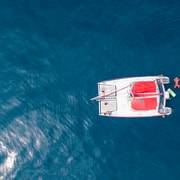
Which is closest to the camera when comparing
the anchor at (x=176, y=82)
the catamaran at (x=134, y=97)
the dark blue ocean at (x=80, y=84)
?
the dark blue ocean at (x=80, y=84)

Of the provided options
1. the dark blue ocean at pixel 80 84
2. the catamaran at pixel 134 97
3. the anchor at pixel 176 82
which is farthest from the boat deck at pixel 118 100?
the anchor at pixel 176 82

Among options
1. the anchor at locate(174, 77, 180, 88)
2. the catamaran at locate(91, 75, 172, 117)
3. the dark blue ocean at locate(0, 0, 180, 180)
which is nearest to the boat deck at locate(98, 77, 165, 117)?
the catamaran at locate(91, 75, 172, 117)

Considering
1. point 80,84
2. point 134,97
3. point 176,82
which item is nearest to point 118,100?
point 134,97

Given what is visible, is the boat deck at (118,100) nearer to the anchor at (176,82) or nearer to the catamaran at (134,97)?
the catamaran at (134,97)

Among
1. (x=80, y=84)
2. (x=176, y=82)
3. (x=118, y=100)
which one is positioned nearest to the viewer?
(x=118, y=100)

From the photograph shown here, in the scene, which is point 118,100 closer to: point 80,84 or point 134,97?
point 134,97

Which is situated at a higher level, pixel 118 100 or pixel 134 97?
pixel 134 97
